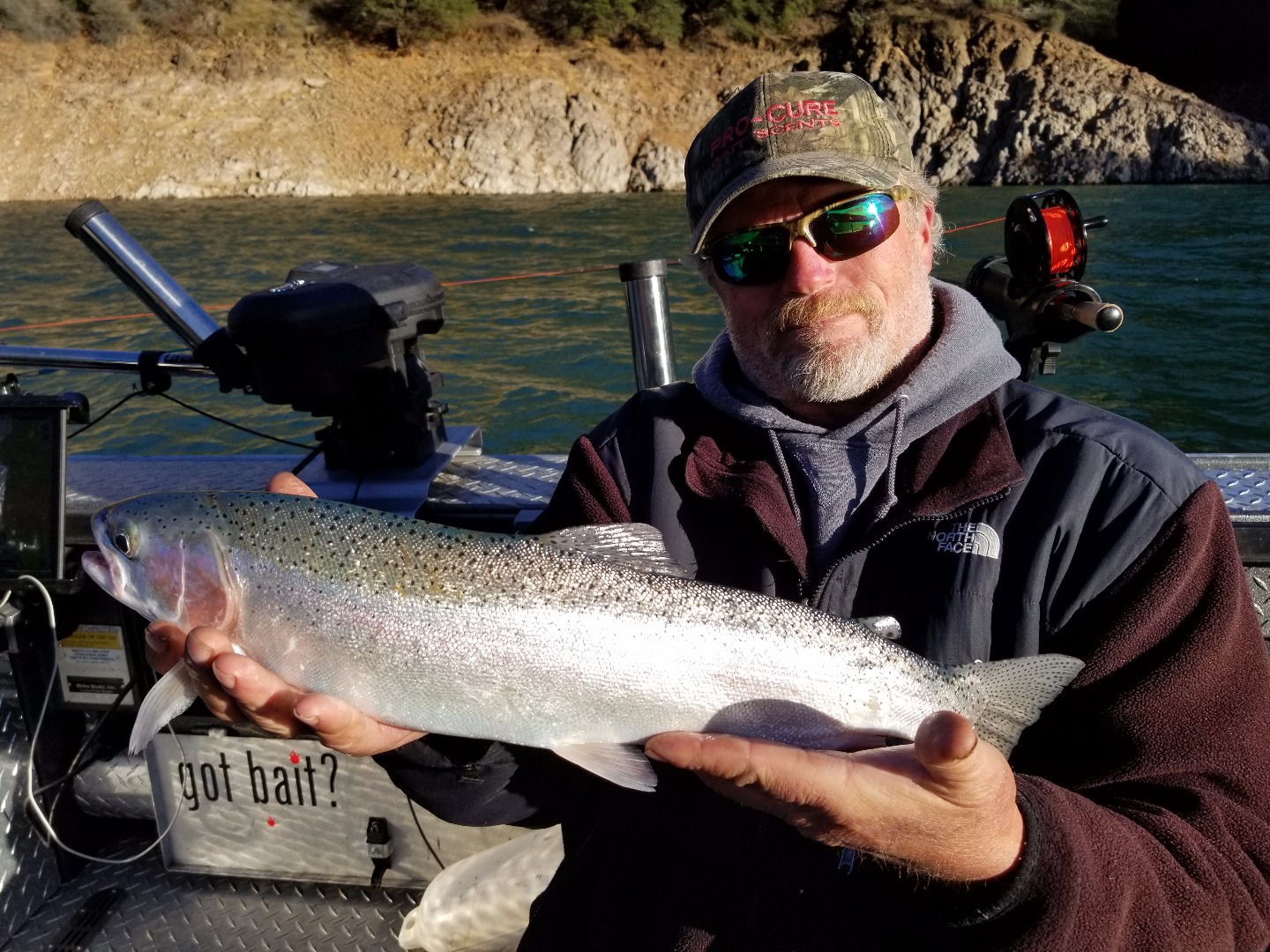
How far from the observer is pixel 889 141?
2432 mm

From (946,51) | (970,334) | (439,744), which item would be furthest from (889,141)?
(946,51)

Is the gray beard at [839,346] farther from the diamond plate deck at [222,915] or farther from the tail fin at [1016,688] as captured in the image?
the diamond plate deck at [222,915]

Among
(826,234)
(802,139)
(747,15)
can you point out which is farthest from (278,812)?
(747,15)

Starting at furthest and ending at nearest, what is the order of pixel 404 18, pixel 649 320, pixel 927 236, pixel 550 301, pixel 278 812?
pixel 404 18 → pixel 550 301 → pixel 649 320 → pixel 278 812 → pixel 927 236

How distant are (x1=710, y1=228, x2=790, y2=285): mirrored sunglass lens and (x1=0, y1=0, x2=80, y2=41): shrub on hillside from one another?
163 feet

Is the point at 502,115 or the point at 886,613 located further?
the point at 502,115

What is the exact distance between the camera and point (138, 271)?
12.4 ft

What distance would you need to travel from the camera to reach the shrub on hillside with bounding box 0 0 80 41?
4050 centimetres

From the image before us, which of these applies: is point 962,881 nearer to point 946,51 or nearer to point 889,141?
point 889,141

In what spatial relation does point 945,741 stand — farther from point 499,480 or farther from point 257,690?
point 499,480

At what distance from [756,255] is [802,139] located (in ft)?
0.97

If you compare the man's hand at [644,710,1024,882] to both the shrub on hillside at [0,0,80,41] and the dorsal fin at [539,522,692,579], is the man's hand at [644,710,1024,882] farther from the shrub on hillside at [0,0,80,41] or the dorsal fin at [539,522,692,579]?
the shrub on hillside at [0,0,80,41]

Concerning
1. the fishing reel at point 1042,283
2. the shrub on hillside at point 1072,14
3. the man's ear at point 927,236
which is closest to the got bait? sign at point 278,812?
the man's ear at point 927,236

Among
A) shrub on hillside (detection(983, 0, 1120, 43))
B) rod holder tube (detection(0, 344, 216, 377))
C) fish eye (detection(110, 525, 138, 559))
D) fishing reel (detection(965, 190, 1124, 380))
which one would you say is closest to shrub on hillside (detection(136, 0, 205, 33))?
shrub on hillside (detection(983, 0, 1120, 43))
